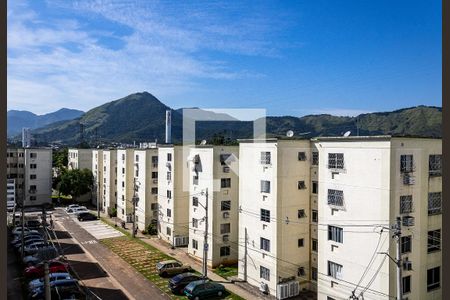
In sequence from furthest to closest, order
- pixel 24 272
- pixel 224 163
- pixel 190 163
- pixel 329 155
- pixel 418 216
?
pixel 190 163 → pixel 224 163 → pixel 24 272 → pixel 329 155 → pixel 418 216

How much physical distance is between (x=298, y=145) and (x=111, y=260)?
13259mm

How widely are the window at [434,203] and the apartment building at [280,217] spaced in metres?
5.13

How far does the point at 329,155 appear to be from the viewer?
47.0ft

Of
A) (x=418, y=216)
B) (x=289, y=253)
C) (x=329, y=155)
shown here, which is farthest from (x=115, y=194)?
(x=418, y=216)

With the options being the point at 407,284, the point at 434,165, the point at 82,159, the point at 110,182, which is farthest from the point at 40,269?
the point at 82,159

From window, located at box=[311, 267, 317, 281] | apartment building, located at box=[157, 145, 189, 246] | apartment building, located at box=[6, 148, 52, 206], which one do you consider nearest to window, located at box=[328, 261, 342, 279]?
window, located at box=[311, 267, 317, 281]

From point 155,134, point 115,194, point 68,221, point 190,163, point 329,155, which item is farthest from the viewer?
point 155,134

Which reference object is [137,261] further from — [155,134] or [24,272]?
[155,134]

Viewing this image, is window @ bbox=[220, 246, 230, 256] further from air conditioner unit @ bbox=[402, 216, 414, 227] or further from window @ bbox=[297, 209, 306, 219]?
air conditioner unit @ bbox=[402, 216, 414, 227]

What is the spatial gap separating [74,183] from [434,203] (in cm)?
3585

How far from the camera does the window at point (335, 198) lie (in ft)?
44.7

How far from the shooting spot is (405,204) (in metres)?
12.4

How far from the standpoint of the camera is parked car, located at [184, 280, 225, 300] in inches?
607

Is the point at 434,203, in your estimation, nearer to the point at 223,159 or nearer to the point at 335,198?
the point at 335,198
